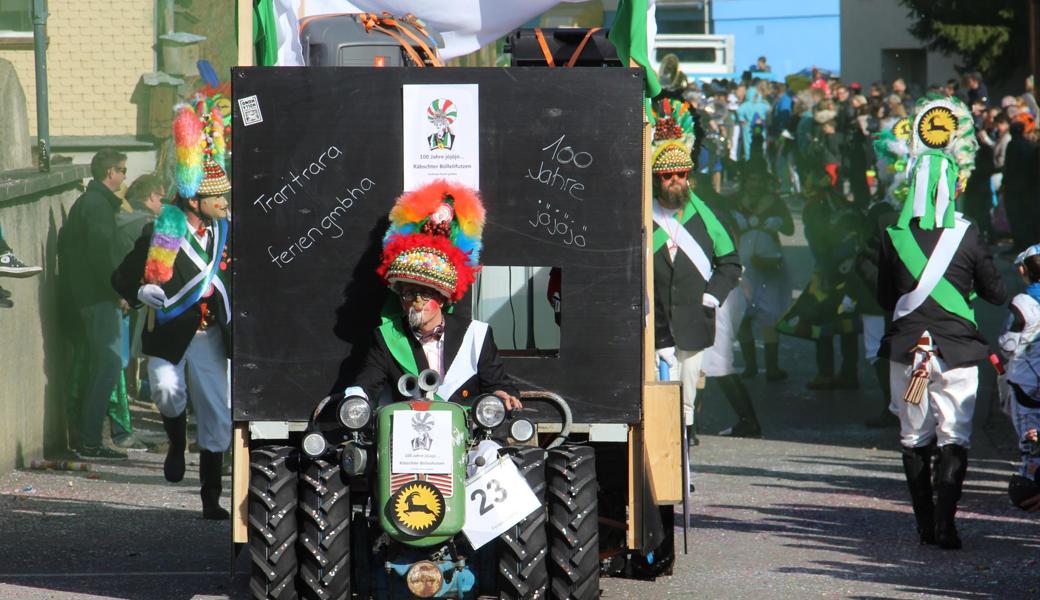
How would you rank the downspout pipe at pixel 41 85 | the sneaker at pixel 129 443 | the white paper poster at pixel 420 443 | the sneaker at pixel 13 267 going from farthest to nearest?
1. the downspout pipe at pixel 41 85
2. the sneaker at pixel 129 443
3. the sneaker at pixel 13 267
4. the white paper poster at pixel 420 443

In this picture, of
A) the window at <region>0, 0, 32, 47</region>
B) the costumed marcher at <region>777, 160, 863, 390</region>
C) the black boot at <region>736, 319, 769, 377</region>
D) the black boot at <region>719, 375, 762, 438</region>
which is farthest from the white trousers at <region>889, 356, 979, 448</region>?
the window at <region>0, 0, 32, 47</region>

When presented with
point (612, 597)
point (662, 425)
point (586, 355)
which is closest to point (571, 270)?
point (586, 355)

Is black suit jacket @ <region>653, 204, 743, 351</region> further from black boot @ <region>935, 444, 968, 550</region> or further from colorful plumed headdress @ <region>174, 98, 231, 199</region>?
colorful plumed headdress @ <region>174, 98, 231, 199</region>

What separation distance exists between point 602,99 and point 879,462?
5813 millimetres

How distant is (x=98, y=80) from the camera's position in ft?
58.3

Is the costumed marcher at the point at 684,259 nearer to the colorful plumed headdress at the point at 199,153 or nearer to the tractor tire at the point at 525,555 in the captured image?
the colorful plumed headdress at the point at 199,153

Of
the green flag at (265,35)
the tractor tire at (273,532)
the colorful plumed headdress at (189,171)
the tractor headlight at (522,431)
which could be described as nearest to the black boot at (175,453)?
the colorful plumed headdress at (189,171)

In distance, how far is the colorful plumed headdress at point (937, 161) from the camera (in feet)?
30.6

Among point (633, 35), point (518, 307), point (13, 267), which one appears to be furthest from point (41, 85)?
point (633, 35)

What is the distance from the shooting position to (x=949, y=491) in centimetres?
912

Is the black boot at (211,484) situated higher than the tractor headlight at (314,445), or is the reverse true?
the tractor headlight at (314,445)

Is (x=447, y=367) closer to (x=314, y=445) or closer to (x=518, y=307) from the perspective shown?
(x=314, y=445)

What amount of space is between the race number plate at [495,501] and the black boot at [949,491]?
9.97 feet

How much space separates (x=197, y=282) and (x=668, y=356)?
2743mm
